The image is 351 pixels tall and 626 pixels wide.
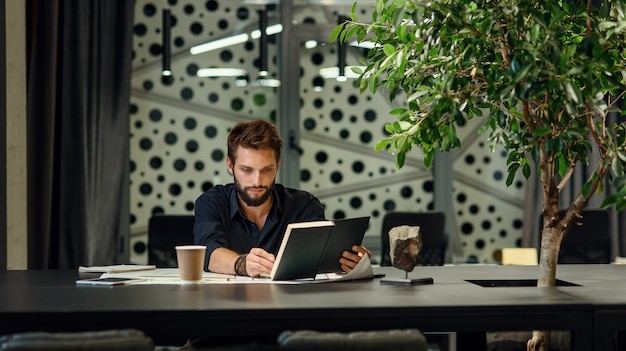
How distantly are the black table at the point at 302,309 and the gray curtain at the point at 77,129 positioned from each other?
107 inches

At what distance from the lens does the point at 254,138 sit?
12.5 ft

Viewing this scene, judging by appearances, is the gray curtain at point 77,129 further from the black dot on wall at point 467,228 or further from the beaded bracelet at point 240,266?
the black dot on wall at point 467,228

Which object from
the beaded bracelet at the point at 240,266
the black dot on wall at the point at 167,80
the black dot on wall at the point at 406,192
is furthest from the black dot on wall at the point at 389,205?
the beaded bracelet at the point at 240,266

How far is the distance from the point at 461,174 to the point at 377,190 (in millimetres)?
696

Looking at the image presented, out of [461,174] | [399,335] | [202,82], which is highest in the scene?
[202,82]

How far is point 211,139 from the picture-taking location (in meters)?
7.06

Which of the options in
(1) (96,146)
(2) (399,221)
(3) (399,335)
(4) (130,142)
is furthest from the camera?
(4) (130,142)

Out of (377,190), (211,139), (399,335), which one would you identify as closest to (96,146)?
(211,139)

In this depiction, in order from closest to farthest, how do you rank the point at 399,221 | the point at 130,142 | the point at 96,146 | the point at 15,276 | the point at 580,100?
1. the point at 580,100
2. the point at 15,276
3. the point at 399,221
4. the point at 96,146
5. the point at 130,142

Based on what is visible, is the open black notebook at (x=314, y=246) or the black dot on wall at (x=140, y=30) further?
the black dot on wall at (x=140, y=30)

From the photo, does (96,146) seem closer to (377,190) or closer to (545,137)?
(377,190)

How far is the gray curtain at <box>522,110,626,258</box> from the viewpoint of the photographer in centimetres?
702

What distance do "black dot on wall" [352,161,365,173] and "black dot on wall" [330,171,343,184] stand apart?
0.12 m

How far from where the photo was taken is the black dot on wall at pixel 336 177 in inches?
283
